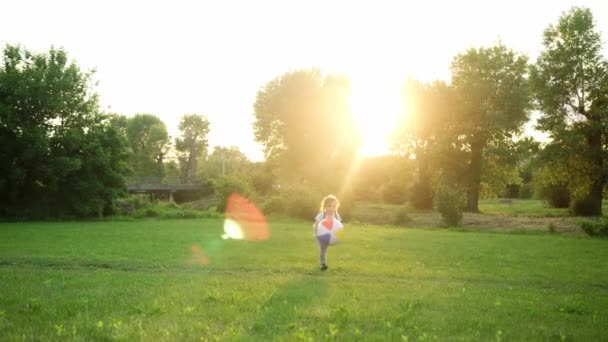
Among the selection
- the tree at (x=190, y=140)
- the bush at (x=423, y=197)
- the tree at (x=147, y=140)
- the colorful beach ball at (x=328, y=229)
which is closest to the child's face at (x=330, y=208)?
the colorful beach ball at (x=328, y=229)

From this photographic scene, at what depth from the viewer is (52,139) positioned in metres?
36.9

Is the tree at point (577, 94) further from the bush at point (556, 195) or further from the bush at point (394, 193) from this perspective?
the bush at point (394, 193)

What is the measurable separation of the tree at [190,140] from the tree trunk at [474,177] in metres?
87.0

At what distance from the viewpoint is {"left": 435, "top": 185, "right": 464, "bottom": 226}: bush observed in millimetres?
32750

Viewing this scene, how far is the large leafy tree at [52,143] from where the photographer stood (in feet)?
117

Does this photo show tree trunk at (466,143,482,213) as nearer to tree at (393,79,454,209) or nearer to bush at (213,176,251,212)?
tree at (393,79,454,209)

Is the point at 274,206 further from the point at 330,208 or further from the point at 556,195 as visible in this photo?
the point at 556,195

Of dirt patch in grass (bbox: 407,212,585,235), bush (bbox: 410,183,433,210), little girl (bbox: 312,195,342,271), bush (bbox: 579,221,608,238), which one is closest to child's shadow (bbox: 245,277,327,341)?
little girl (bbox: 312,195,342,271)

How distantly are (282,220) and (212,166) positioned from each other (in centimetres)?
8627

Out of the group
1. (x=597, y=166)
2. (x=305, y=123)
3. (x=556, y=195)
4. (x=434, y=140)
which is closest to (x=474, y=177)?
(x=434, y=140)

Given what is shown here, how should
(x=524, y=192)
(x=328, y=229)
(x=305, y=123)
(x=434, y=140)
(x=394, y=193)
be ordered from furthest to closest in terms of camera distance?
(x=524, y=192), (x=305, y=123), (x=394, y=193), (x=434, y=140), (x=328, y=229)

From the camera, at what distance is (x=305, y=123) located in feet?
207

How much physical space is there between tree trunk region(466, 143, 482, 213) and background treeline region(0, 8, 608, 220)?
15 cm

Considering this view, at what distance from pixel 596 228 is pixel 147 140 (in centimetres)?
10580
